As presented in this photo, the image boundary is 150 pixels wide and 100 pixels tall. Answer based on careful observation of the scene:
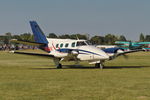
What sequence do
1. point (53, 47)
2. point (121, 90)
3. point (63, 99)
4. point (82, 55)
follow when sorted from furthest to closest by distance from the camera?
point (53, 47), point (82, 55), point (121, 90), point (63, 99)

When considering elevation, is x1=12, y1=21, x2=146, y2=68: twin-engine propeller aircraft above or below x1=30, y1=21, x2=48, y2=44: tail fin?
below

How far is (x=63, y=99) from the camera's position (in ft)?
35.9

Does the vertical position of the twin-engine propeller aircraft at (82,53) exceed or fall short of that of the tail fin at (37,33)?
it falls short

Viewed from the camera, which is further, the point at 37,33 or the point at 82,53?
the point at 37,33

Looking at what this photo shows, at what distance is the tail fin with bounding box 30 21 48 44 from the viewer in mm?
33494

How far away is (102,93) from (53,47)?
19.4 m

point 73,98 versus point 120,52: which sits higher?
point 120,52

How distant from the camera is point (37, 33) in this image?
3441 centimetres

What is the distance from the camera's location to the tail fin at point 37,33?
3349 cm

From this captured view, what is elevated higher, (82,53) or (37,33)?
(37,33)

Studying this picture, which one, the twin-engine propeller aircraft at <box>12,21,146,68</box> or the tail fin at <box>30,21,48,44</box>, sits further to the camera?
the tail fin at <box>30,21,48,44</box>

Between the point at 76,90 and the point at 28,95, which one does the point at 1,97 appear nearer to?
the point at 28,95

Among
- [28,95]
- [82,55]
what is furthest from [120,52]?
[28,95]

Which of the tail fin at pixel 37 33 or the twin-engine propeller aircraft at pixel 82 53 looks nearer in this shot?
the twin-engine propeller aircraft at pixel 82 53
